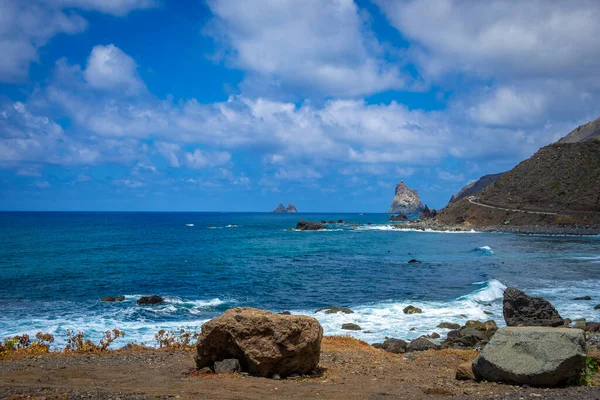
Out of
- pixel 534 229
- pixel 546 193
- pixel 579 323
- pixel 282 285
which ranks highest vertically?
pixel 546 193

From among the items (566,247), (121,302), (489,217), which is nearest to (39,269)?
(121,302)

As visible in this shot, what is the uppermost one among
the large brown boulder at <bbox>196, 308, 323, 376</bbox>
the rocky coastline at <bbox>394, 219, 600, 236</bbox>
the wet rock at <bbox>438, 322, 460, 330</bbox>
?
the rocky coastline at <bbox>394, 219, 600, 236</bbox>

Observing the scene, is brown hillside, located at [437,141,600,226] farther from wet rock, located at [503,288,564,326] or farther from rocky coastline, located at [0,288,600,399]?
rocky coastline, located at [0,288,600,399]

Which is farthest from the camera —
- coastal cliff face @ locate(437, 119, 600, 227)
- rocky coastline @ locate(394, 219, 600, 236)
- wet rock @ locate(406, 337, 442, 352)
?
coastal cliff face @ locate(437, 119, 600, 227)

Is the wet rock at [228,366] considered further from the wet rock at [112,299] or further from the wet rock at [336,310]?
the wet rock at [112,299]

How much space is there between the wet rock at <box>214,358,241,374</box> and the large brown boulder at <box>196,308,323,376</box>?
6.0 inches

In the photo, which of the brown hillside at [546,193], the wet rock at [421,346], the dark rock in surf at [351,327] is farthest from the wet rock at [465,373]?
the brown hillside at [546,193]

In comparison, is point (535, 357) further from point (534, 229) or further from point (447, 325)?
point (534, 229)

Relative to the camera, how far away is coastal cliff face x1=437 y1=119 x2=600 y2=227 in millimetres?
95562

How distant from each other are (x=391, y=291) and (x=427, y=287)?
350cm

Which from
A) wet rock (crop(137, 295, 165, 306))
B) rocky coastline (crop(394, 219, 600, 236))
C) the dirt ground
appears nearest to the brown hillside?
rocky coastline (crop(394, 219, 600, 236))

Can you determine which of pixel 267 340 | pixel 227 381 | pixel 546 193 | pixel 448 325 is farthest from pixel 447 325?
pixel 546 193

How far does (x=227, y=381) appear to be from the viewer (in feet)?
34.7

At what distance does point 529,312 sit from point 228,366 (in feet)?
48.9
